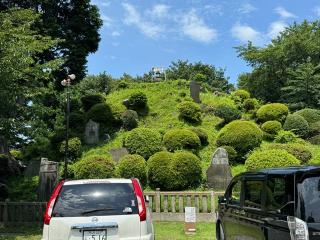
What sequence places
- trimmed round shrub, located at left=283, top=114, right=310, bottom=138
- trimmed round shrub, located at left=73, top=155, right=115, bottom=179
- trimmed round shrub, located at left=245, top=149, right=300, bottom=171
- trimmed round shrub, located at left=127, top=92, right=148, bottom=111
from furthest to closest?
trimmed round shrub, located at left=127, top=92, right=148, bottom=111
trimmed round shrub, located at left=283, top=114, right=310, bottom=138
trimmed round shrub, located at left=73, top=155, right=115, bottom=179
trimmed round shrub, located at left=245, top=149, right=300, bottom=171

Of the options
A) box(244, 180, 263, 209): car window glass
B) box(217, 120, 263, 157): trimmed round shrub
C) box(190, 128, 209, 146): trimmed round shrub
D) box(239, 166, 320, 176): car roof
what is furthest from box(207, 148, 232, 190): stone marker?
box(239, 166, 320, 176): car roof

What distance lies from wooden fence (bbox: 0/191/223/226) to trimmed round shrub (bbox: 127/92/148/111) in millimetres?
11669

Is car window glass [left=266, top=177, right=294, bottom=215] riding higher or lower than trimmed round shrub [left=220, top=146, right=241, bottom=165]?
lower

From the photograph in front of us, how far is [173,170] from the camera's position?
1688cm

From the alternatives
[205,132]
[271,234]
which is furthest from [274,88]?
[271,234]

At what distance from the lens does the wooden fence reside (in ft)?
45.6

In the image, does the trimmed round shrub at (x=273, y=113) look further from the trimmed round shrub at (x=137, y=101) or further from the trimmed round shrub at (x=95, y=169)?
the trimmed round shrub at (x=95, y=169)

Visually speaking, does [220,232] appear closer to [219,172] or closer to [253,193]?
[253,193]

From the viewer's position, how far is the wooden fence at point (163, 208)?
13891mm

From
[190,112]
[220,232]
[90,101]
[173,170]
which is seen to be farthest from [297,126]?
[220,232]

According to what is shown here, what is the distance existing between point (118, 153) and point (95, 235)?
1484 centimetres

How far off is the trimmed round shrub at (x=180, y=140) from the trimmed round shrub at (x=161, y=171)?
7.88 feet

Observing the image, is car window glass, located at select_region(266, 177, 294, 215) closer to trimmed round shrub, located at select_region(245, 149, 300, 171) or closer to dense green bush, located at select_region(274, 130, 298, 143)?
trimmed round shrub, located at select_region(245, 149, 300, 171)

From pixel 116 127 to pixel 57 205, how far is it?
18177mm
